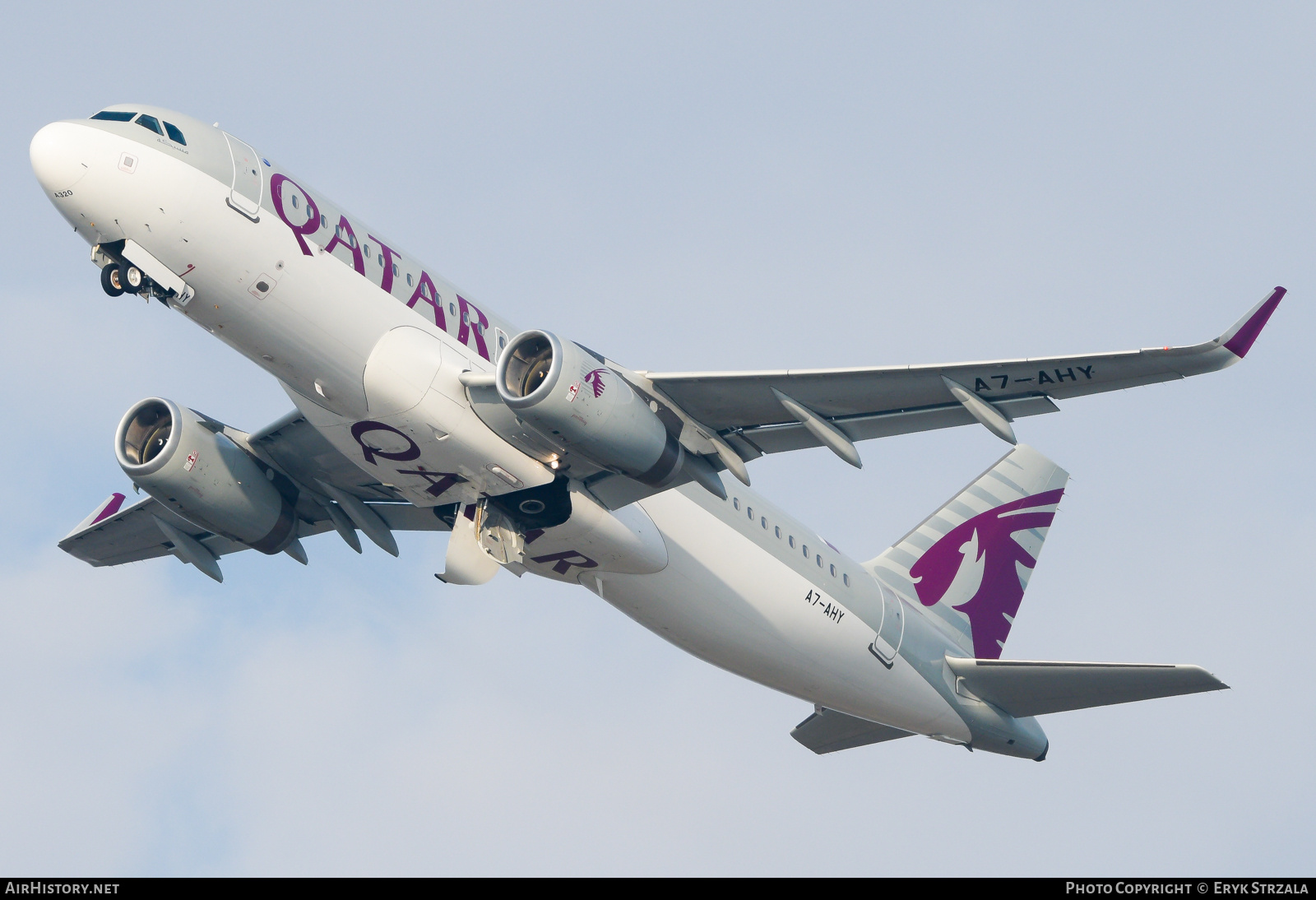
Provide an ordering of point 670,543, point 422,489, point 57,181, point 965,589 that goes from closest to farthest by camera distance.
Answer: point 57,181 < point 422,489 < point 670,543 < point 965,589

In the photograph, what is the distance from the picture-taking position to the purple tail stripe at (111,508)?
34.3 metres

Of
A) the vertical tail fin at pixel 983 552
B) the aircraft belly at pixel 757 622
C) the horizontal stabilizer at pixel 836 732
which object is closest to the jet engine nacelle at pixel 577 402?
the aircraft belly at pixel 757 622

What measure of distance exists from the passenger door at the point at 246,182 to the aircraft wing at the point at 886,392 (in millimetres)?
7047

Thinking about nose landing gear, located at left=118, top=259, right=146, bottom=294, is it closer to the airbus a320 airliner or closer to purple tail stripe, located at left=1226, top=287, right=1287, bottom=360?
the airbus a320 airliner

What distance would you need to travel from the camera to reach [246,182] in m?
23.6

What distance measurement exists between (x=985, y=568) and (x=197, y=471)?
19.3 metres

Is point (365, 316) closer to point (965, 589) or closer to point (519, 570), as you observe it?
point (519, 570)

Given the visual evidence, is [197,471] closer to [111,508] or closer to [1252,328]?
[111,508]

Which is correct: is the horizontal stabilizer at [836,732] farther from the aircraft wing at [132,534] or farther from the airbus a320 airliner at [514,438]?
the aircraft wing at [132,534]

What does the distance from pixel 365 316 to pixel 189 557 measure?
39.5ft

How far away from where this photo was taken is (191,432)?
28.9m

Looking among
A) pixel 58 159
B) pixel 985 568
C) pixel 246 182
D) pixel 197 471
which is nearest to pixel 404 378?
pixel 246 182
